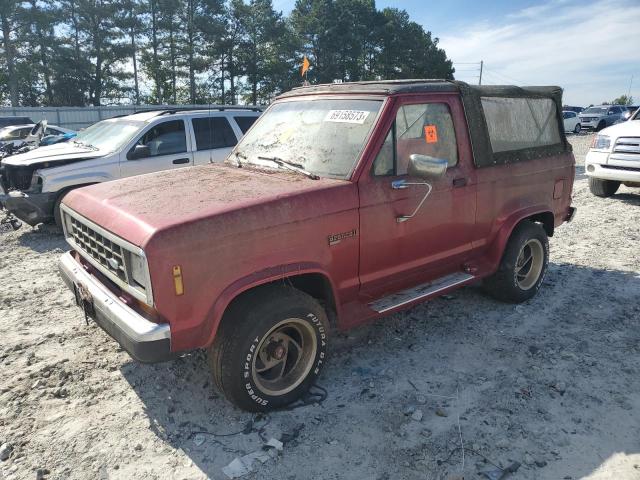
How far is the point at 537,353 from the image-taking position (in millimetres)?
3936

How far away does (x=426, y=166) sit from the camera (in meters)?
3.32

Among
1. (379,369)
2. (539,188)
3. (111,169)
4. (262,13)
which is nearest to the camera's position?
(379,369)

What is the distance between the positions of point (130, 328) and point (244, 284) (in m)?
0.68

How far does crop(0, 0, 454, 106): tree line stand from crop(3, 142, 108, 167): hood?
3281 cm

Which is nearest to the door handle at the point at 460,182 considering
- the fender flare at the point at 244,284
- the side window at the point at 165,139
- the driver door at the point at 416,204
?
the driver door at the point at 416,204

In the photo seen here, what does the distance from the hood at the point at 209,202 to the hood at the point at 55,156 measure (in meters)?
3.89

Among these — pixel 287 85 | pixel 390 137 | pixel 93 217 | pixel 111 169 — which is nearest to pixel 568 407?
pixel 390 137

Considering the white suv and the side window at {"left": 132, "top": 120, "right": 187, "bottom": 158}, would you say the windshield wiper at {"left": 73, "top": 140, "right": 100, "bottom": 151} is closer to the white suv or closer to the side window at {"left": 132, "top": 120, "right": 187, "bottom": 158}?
the white suv

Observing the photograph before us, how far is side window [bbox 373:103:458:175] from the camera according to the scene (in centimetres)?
352

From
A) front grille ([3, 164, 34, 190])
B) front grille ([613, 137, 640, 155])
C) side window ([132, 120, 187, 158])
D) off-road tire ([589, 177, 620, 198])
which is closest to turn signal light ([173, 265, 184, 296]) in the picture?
side window ([132, 120, 187, 158])

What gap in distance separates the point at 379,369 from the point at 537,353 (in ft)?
4.33

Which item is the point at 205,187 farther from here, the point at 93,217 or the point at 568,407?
the point at 568,407

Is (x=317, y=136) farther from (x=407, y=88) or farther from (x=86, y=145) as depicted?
(x=86, y=145)

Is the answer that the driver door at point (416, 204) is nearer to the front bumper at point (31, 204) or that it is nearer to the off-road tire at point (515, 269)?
the off-road tire at point (515, 269)
